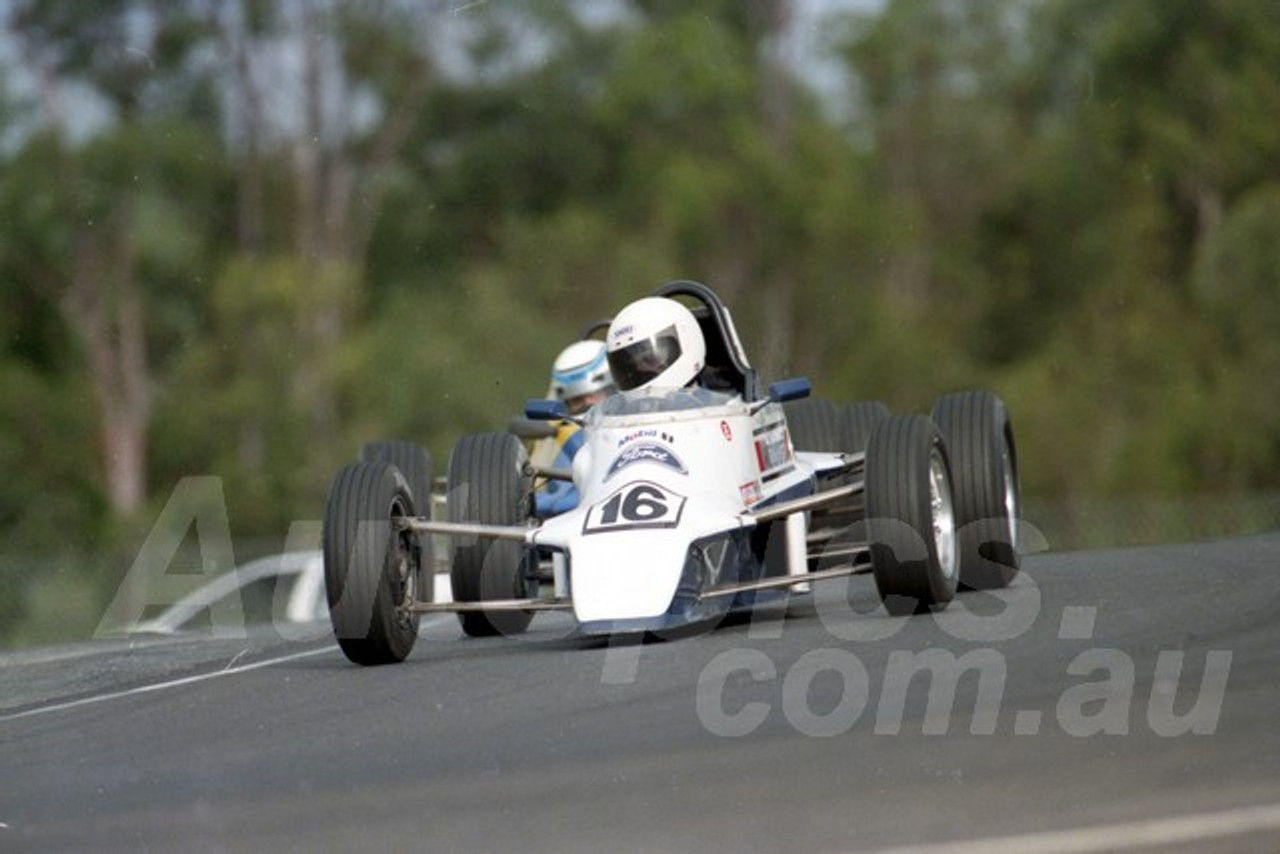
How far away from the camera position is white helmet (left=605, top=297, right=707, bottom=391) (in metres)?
9.80

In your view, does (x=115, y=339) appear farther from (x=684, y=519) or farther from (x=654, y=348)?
(x=684, y=519)

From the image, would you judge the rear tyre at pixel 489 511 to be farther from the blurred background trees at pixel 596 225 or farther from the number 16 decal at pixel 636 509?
the blurred background trees at pixel 596 225

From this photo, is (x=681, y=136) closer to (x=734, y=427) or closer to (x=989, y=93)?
(x=989, y=93)

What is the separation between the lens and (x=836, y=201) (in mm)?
40906

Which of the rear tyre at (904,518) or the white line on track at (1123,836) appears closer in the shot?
the white line on track at (1123,836)

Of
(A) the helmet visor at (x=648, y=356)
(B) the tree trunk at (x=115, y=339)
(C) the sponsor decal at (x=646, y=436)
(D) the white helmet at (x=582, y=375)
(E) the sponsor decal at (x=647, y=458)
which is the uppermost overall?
(A) the helmet visor at (x=648, y=356)

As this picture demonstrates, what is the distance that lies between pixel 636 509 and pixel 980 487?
71.1 inches

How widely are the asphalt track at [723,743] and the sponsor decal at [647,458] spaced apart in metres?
0.64

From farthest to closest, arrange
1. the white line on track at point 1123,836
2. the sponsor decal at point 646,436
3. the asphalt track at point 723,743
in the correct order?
the sponsor decal at point 646,436, the asphalt track at point 723,743, the white line on track at point 1123,836

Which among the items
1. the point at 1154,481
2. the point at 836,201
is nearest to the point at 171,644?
the point at 1154,481

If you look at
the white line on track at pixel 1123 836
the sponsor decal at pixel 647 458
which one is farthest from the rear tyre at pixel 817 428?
the white line on track at pixel 1123 836

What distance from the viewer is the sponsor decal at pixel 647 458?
29.6 ft
